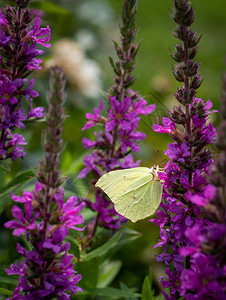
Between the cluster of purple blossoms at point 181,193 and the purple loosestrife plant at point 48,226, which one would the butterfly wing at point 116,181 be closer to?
the cluster of purple blossoms at point 181,193

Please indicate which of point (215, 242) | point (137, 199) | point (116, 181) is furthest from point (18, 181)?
point (215, 242)

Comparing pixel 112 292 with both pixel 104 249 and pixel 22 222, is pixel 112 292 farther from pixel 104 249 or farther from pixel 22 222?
pixel 22 222

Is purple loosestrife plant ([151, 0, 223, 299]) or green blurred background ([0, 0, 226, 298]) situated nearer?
purple loosestrife plant ([151, 0, 223, 299])

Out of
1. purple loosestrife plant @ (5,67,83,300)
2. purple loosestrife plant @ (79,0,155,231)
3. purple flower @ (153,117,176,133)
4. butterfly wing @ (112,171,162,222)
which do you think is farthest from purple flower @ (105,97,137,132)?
purple loosestrife plant @ (5,67,83,300)

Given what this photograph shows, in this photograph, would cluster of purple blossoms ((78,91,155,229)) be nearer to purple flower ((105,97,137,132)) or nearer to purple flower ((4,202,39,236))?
purple flower ((105,97,137,132))

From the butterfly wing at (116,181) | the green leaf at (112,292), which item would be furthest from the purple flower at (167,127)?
the green leaf at (112,292)

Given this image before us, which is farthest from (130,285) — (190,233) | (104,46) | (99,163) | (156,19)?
(156,19)

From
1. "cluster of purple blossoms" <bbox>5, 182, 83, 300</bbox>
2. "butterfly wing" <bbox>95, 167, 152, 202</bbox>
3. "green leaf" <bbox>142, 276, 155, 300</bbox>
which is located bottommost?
"green leaf" <bbox>142, 276, 155, 300</bbox>

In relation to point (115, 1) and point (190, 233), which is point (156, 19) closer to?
point (115, 1)
